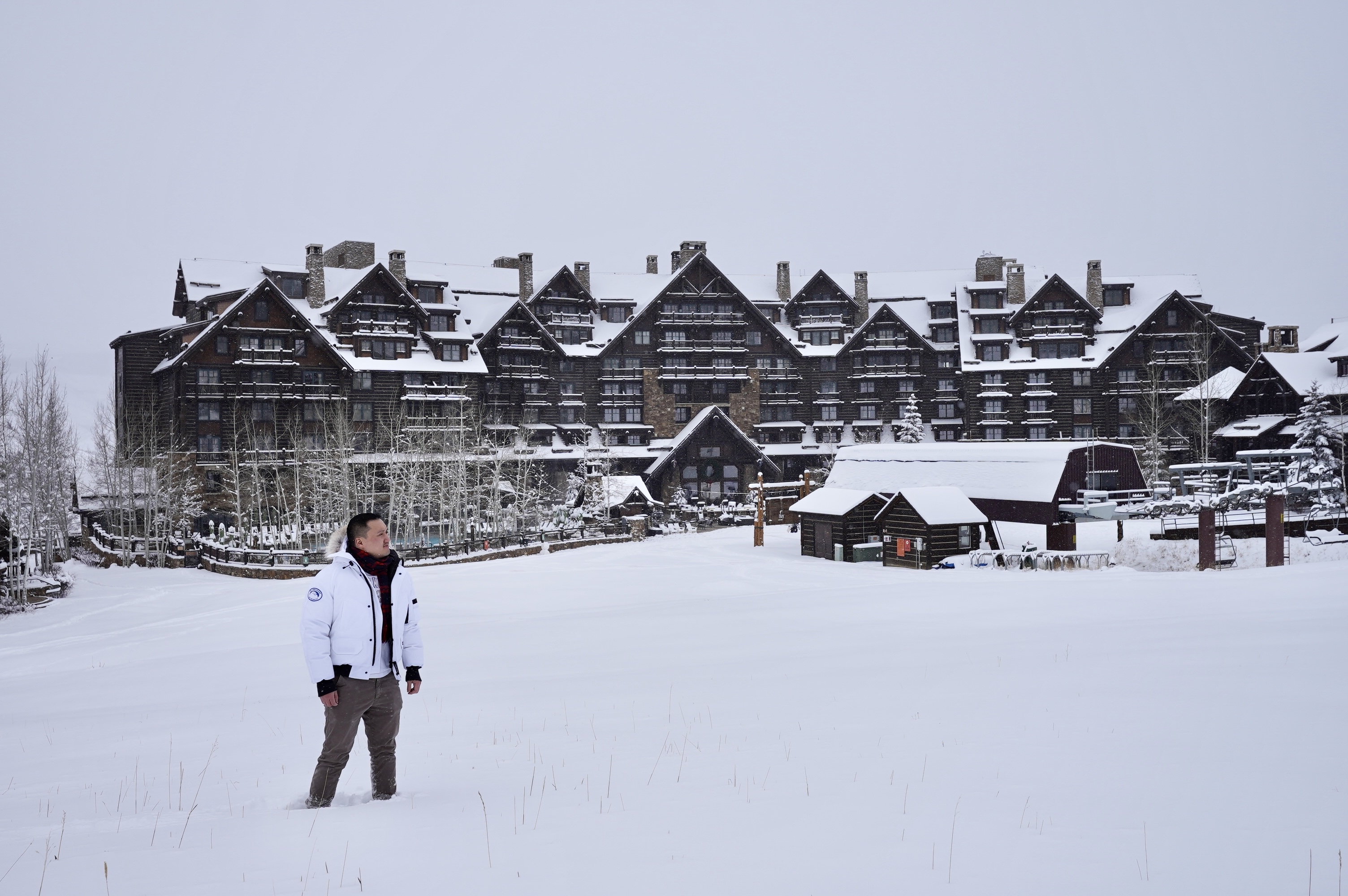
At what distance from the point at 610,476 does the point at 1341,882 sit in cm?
4626

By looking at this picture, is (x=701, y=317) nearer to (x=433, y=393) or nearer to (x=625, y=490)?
(x=433, y=393)

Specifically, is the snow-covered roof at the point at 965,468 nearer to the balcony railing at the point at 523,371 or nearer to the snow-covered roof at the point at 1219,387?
the snow-covered roof at the point at 1219,387

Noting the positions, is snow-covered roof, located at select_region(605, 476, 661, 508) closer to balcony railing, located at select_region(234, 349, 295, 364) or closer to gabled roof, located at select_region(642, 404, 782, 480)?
gabled roof, located at select_region(642, 404, 782, 480)

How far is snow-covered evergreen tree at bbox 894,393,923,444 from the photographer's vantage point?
61812mm

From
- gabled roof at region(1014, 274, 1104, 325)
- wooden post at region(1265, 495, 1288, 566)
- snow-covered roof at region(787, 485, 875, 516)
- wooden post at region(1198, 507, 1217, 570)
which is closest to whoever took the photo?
wooden post at region(1265, 495, 1288, 566)

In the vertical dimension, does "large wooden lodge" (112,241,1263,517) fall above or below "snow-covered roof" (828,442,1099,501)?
above

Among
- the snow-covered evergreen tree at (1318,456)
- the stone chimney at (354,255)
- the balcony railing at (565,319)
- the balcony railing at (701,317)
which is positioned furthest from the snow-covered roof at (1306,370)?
the stone chimney at (354,255)

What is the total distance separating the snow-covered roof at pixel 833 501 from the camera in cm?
3634

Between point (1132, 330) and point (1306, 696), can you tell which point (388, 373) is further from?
point (1306, 696)

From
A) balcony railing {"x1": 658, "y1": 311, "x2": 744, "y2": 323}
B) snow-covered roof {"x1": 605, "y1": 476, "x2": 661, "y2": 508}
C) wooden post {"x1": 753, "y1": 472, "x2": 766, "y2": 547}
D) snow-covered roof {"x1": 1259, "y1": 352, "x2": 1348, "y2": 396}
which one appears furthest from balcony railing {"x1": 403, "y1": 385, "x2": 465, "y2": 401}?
snow-covered roof {"x1": 1259, "y1": 352, "x2": 1348, "y2": 396}

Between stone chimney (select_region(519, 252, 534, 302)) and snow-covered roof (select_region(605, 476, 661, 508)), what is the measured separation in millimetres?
18665

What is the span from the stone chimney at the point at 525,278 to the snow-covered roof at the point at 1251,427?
1679 inches

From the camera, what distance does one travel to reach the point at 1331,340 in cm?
5784

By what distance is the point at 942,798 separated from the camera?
22.3 ft
